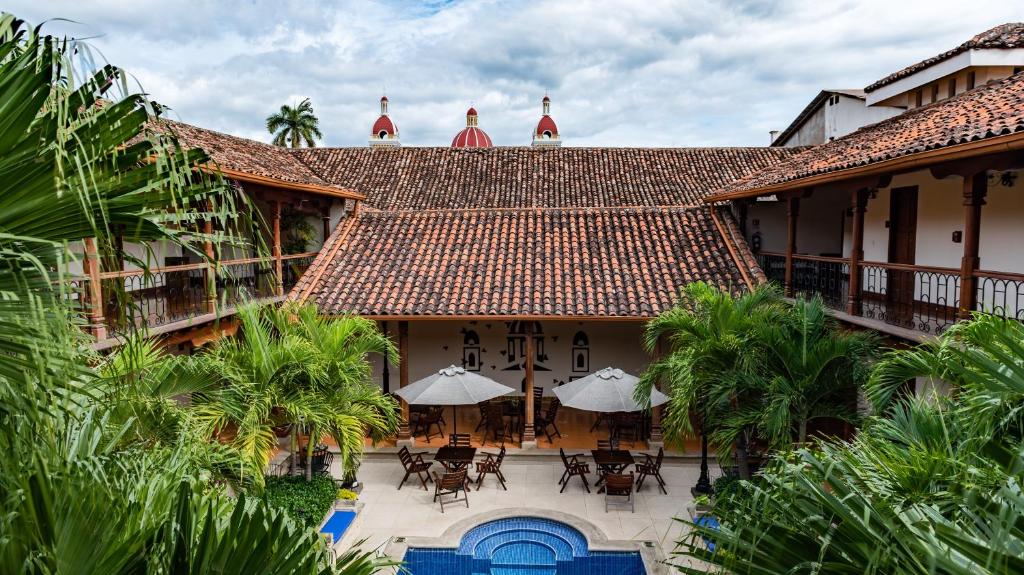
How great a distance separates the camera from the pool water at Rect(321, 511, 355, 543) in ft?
32.7

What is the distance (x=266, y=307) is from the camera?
9.58 m

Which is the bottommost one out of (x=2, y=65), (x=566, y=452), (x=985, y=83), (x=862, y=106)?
(x=566, y=452)

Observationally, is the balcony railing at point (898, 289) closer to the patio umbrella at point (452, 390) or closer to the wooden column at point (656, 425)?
the wooden column at point (656, 425)

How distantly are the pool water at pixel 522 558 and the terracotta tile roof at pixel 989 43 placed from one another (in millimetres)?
11974

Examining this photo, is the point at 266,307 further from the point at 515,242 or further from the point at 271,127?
the point at 271,127

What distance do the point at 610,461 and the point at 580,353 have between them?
5.09 m

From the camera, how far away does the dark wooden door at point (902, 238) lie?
1144cm

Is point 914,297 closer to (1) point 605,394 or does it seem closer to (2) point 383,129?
(1) point 605,394

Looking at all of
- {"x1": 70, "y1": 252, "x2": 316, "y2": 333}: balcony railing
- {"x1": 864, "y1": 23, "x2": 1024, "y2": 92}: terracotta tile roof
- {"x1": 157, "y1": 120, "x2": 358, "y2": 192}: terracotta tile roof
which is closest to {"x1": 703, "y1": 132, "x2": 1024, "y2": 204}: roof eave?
{"x1": 864, "y1": 23, "x2": 1024, "y2": 92}: terracotta tile roof

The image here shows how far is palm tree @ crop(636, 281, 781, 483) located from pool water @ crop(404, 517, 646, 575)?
2247 mm

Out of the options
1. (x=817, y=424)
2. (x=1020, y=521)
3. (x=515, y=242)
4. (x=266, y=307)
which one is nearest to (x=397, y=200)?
(x=515, y=242)

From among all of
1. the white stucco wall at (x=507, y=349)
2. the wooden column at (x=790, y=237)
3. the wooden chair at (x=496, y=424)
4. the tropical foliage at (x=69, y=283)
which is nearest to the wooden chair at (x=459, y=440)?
the wooden chair at (x=496, y=424)

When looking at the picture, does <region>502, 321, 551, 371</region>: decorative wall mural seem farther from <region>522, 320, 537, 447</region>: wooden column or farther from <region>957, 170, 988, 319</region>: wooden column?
<region>957, 170, 988, 319</region>: wooden column

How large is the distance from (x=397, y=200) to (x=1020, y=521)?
2164 cm
